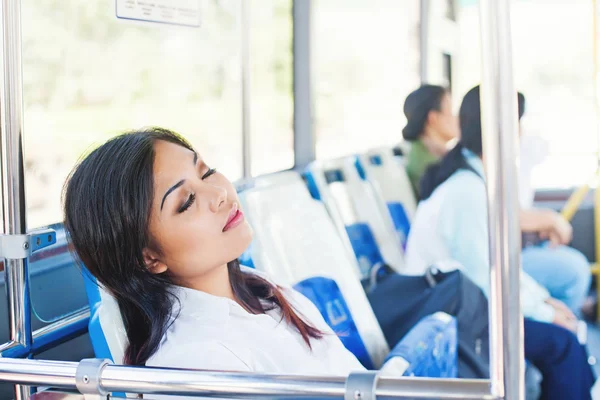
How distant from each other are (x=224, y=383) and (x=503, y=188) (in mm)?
405

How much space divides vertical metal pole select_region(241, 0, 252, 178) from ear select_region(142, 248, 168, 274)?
148 cm

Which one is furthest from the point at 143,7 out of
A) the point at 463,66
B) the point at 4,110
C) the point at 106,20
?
the point at 463,66

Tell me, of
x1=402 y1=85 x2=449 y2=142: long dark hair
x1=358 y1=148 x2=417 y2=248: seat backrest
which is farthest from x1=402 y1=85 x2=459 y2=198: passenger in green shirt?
x1=358 y1=148 x2=417 y2=248: seat backrest

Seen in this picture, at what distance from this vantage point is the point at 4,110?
1.20 meters

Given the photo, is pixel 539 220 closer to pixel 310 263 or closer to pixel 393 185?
pixel 393 185

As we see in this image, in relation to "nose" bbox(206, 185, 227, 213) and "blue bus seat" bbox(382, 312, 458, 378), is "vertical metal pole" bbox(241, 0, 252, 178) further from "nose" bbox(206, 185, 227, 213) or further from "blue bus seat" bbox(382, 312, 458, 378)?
"nose" bbox(206, 185, 227, 213)

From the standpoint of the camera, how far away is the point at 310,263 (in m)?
2.01

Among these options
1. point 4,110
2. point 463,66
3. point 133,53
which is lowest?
→ point 4,110

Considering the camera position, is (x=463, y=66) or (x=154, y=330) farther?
(x=463, y=66)

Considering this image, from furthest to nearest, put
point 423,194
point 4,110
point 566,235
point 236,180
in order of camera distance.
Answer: point 566,235, point 423,194, point 236,180, point 4,110

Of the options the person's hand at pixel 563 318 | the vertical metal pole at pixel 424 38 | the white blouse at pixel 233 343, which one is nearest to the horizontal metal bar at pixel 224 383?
the white blouse at pixel 233 343

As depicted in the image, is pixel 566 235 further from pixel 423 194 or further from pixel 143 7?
pixel 143 7

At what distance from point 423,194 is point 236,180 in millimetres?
780

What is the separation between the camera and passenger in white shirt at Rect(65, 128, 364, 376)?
1.17 meters
